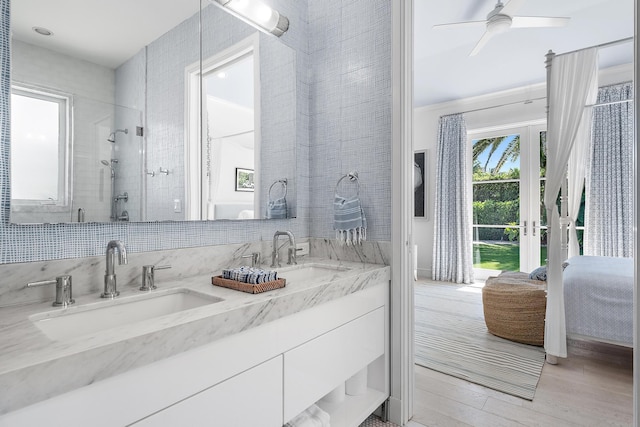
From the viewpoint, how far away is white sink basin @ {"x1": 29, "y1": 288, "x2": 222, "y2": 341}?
100cm

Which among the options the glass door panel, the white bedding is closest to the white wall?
the glass door panel

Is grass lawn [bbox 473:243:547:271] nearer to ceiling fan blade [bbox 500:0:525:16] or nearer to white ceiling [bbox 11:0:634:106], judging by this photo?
white ceiling [bbox 11:0:634:106]

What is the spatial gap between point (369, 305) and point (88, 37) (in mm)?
1615

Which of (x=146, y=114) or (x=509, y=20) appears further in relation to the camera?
(x=509, y=20)

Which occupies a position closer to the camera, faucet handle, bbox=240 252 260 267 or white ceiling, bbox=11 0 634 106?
white ceiling, bbox=11 0 634 106

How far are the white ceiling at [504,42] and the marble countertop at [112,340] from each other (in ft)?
8.57

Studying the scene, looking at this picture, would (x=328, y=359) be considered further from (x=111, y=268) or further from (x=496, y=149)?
(x=496, y=149)

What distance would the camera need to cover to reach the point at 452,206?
5027 mm

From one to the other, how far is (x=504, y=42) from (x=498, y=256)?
2.89m

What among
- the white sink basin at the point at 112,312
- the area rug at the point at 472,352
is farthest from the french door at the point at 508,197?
the white sink basin at the point at 112,312

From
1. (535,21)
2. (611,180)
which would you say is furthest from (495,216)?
(535,21)

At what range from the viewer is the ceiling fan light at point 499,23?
2.40m

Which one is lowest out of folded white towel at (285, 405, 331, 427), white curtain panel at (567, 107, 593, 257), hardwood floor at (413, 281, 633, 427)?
hardwood floor at (413, 281, 633, 427)

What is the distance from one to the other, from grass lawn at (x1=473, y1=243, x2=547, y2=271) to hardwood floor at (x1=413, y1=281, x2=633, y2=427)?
2.37 meters
